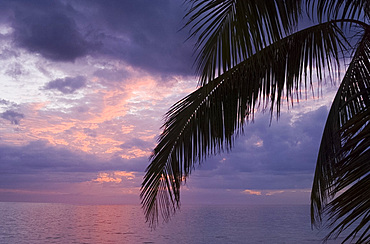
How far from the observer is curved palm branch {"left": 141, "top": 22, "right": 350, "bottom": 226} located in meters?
6.23

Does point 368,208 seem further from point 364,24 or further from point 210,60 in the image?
point 364,24

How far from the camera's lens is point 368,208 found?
9.39ft

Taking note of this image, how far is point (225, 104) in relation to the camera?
6.64 metres

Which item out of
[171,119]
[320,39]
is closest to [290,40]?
[320,39]

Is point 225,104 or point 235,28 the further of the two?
point 225,104

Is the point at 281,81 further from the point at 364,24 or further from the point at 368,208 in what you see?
the point at 368,208

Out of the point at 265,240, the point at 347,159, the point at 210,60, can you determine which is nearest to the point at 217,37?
the point at 210,60

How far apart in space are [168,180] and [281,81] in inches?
90.1

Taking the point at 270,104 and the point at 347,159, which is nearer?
the point at 347,159

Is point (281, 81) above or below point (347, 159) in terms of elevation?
above

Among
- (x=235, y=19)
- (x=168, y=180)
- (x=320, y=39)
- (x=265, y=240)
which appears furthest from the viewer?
(x=265, y=240)

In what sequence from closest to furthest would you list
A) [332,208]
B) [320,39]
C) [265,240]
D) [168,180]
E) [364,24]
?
[332,208], [364,24], [320,39], [168,180], [265,240]

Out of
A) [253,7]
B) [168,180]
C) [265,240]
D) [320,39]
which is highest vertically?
[320,39]

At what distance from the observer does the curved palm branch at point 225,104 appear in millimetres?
6234
